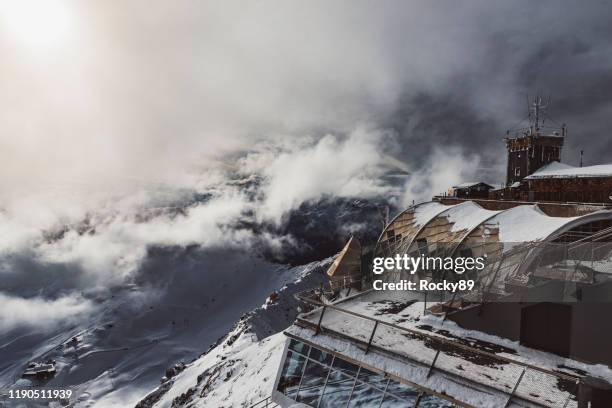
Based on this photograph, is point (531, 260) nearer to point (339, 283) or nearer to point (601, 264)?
point (601, 264)

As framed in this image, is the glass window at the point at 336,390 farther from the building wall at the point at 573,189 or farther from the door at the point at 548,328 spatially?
the building wall at the point at 573,189

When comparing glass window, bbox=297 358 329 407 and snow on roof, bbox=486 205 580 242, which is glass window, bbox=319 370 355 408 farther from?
snow on roof, bbox=486 205 580 242

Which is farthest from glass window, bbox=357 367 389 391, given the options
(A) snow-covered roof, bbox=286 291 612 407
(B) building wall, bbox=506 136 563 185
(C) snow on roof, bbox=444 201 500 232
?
(B) building wall, bbox=506 136 563 185

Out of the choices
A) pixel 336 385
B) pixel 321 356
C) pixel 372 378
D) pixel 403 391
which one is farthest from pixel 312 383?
pixel 403 391

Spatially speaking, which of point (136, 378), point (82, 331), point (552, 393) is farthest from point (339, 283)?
point (82, 331)

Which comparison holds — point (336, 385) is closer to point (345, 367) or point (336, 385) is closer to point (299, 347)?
point (345, 367)

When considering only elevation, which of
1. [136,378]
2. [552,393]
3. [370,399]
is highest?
[552,393]

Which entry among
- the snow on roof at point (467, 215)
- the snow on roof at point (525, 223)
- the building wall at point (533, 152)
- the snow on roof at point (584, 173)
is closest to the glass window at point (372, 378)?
the snow on roof at point (525, 223)

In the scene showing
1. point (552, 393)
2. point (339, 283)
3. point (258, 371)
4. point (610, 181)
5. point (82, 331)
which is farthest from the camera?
point (82, 331)
